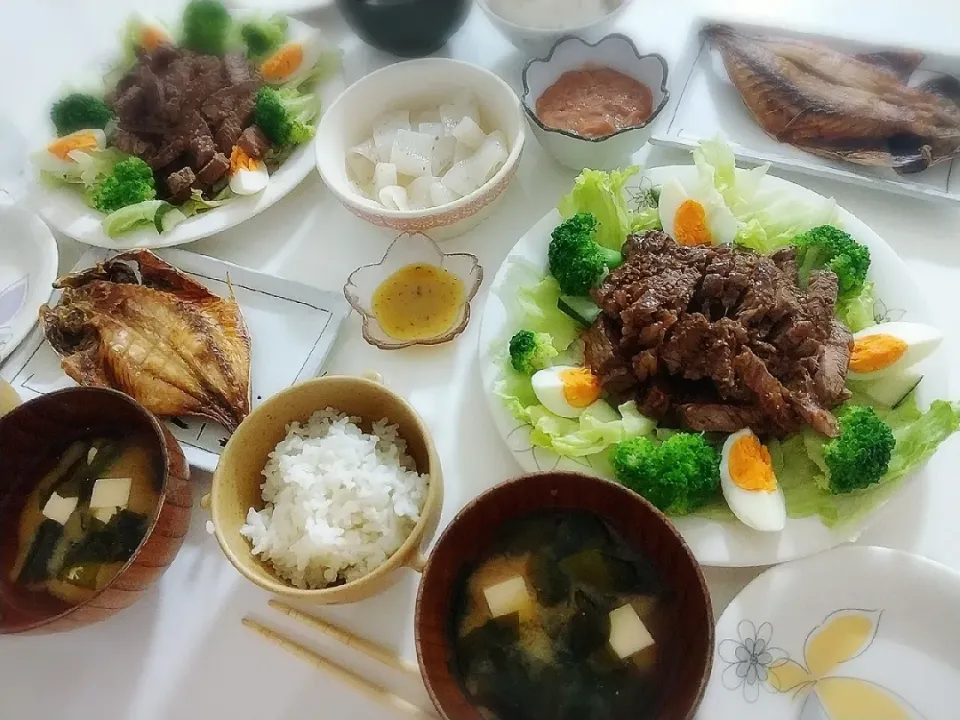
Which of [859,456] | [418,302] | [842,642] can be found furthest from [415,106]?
[842,642]

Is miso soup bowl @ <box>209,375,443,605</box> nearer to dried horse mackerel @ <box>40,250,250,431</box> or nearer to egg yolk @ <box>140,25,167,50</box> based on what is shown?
dried horse mackerel @ <box>40,250,250,431</box>

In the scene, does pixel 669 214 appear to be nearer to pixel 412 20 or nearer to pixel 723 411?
pixel 723 411

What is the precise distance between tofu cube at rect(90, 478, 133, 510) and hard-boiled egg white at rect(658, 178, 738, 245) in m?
1.23

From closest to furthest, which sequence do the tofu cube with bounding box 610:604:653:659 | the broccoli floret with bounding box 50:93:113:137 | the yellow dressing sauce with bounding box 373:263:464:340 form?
1. the tofu cube with bounding box 610:604:653:659
2. the yellow dressing sauce with bounding box 373:263:464:340
3. the broccoli floret with bounding box 50:93:113:137

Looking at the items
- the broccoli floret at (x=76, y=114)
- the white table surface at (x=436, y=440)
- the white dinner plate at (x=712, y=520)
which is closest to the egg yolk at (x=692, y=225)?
the white dinner plate at (x=712, y=520)

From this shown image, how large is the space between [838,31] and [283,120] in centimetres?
150

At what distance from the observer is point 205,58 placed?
2.22 meters

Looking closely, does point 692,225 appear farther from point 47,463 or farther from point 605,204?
point 47,463

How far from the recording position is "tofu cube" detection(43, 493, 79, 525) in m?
1.44

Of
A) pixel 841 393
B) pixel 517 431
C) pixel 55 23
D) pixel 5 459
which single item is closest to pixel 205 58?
pixel 55 23

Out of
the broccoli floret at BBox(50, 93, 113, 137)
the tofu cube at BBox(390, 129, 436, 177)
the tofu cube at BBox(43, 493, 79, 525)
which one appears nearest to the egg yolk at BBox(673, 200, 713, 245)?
the tofu cube at BBox(390, 129, 436, 177)

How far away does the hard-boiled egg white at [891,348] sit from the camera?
1.41m

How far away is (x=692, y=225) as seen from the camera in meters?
1.64

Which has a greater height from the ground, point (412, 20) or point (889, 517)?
point (412, 20)
